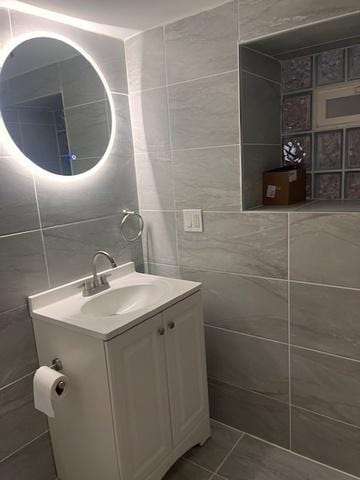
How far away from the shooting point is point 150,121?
182 cm

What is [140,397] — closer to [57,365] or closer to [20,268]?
[57,365]

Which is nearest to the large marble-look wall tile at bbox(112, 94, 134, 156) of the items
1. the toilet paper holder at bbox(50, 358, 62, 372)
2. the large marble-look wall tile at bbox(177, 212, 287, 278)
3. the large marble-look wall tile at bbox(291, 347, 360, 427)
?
the large marble-look wall tile at bbox(177, 212, 287, 278)

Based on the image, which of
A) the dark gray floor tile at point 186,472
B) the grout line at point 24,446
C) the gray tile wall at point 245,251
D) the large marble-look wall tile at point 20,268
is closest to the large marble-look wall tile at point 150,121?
the gray tile wall at point 245,251

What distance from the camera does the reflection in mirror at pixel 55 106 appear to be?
4.58 feet

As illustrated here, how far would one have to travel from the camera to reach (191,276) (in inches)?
73.0

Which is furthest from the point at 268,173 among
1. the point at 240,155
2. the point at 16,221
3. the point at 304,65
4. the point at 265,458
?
the point at 265,458

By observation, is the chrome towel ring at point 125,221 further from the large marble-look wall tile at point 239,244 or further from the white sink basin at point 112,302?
the large marble-look wall tile at point 239,244

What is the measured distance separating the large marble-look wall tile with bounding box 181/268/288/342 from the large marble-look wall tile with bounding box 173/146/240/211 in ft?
1.15

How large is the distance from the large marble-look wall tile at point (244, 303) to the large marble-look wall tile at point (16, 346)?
810 mm

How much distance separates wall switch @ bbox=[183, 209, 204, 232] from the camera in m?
1.75

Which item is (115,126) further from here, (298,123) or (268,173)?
(298,123)

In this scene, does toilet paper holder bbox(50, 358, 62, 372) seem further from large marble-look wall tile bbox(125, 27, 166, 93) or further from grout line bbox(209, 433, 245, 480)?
large marble-look wall tile bbox(125, 27, 166, 93)

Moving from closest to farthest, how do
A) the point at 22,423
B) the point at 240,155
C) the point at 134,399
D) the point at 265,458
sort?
the point at 134,399 < the point at 22,423 < the point at 240,155 < the point at 265,458

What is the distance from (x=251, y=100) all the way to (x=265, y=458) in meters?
1.68
